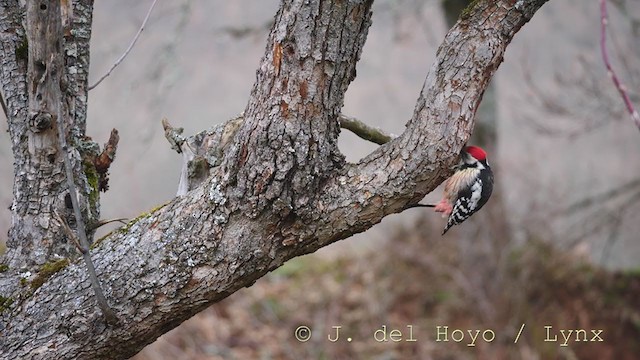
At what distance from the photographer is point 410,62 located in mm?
8336

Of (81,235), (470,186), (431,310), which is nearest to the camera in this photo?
(81,235)

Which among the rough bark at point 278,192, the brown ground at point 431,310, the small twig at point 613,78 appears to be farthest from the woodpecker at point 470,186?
the brown ground at point 431,310

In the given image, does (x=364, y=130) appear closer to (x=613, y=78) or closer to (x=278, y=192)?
(x=278, y=192)

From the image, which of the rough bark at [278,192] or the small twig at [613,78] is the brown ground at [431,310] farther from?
the rough bark at [278,192]

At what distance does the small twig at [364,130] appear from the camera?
243cm

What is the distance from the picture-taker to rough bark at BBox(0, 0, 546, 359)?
1.86 metres

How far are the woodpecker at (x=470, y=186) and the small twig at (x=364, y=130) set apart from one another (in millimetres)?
366

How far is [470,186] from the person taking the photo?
10.0 ft

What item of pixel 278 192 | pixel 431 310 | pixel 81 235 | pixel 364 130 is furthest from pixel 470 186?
pixel 431 310

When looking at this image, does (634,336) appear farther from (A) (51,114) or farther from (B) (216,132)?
(A) (51,114)

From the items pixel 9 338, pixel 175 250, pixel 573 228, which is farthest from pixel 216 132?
pixel 573 228

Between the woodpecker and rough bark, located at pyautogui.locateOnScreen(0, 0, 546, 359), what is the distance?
2.44 feet

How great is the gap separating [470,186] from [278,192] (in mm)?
1433

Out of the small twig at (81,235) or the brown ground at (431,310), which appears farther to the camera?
the brown ground at (431,310)
